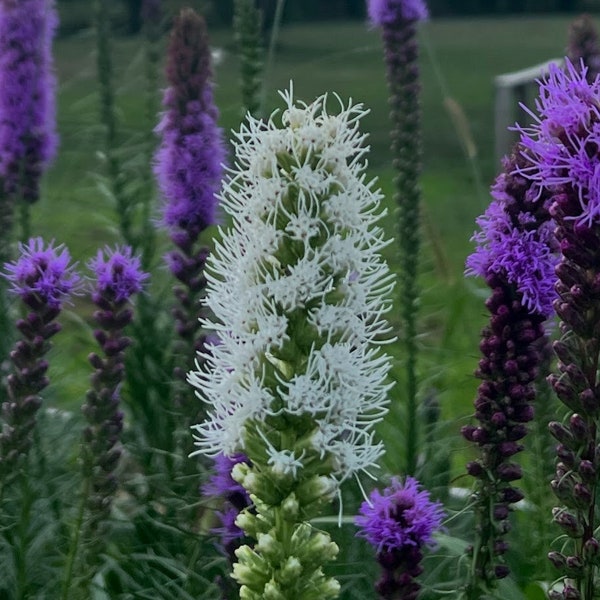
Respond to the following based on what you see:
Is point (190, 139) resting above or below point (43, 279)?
above

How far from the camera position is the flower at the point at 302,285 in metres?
1.42

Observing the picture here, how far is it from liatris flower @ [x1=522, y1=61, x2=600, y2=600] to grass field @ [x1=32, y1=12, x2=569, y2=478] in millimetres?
509

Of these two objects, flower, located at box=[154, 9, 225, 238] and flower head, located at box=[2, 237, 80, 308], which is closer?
flower head, located at box=[2, 237, 80, 308]

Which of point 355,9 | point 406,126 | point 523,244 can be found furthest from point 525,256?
point 355,9

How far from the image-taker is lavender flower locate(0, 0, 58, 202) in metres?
4.16

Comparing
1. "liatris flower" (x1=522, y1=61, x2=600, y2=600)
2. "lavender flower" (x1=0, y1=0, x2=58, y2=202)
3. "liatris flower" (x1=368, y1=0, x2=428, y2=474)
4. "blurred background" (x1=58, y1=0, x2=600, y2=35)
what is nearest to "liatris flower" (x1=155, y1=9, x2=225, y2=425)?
"liatris flower" (x1=368, y1=0, x2=428, y2=474)

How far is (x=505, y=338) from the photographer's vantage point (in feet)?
6.75

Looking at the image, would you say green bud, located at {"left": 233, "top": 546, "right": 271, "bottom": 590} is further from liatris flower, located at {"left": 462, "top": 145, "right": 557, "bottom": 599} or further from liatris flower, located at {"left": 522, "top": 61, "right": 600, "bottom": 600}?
liatris flower, located at {"left": 462, "top": 145, "right": 557, "bottom": 599}

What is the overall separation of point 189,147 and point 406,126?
3.41 ft

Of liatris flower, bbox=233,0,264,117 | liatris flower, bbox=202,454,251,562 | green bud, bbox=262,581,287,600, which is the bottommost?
liatris flower, bbox=202,454,251,562

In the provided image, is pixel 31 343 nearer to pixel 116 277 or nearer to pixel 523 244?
pixel 116 277

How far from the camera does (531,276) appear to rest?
2.01 metres

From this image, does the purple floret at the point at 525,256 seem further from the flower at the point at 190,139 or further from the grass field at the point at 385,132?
the flower at the point at 190,139

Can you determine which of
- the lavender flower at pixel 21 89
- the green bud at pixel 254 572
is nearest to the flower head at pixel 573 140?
the green bud at pixel 254 572
